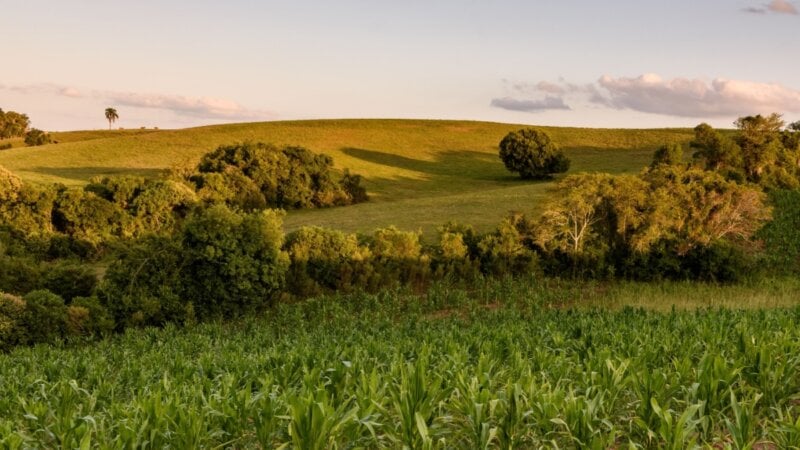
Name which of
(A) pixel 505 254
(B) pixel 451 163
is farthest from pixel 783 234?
(B) pixel 451 163

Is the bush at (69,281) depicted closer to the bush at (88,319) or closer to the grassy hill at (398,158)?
the bush at (88,319)

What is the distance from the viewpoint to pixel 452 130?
105m

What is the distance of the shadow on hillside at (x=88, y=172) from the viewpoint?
6556 centimetres

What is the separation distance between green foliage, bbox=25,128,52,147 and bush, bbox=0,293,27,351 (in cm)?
9368

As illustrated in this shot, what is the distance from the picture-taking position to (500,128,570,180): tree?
71812 mm

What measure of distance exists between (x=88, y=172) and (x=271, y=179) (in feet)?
78.1

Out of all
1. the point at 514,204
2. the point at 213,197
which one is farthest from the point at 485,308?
the point at 213,197

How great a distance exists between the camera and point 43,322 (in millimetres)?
23578

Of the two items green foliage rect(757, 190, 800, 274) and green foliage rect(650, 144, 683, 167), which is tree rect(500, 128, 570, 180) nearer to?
green foliage rect(650, 144, 683, 167)

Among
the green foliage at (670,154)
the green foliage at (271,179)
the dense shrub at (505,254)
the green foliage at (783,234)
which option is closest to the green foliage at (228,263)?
the dense shrub at (505,254)

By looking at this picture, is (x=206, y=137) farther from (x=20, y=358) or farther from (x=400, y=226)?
(x=20, y=358)

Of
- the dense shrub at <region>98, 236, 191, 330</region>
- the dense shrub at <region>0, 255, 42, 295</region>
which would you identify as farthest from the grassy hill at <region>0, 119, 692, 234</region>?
the dense shrub at <region>0, 255, 42, 295</region>

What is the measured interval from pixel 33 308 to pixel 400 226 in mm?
24035

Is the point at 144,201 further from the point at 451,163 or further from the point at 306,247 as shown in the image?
the point at 451,163
